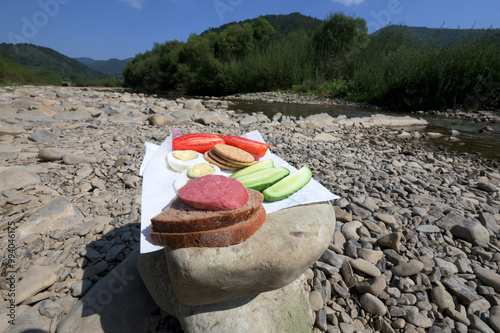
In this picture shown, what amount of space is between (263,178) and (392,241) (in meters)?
1.47

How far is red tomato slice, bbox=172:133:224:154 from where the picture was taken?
2.21 meters

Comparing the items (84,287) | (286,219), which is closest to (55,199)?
(84,287)

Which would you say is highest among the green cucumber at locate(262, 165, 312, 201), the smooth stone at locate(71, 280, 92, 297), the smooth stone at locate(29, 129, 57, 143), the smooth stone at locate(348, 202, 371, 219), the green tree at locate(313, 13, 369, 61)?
the green tree at locate(313, 13, 369, 61)

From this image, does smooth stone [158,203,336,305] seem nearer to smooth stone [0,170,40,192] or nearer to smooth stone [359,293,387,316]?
smooth stone [359,293,387,316]

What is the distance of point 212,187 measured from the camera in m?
1.37

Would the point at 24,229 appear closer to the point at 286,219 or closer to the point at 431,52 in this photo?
the point at 286,219

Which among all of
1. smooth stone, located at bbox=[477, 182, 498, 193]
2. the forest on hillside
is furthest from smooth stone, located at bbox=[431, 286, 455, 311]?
the forest on hillside

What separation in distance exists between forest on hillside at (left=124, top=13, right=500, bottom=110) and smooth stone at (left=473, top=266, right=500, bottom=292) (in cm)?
1218

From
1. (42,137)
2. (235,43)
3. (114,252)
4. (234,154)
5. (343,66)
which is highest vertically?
(235,43)

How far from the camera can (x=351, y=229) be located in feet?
8.24

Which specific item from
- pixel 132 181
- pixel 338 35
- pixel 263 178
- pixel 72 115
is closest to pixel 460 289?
pixel 263 178

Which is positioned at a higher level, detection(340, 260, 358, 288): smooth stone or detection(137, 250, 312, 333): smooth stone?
detection(137, 250, 312, 333): smooth stone

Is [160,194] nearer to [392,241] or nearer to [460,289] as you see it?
[392,241]

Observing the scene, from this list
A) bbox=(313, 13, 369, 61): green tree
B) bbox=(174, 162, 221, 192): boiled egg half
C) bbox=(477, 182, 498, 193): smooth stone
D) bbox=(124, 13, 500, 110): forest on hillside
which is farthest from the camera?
bbox=(313, 13, 369, 61): green tree
